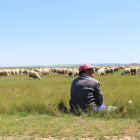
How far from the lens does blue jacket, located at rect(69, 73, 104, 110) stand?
4.97 meters

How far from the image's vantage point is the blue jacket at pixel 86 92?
196 inches

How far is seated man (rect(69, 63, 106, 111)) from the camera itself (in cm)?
498

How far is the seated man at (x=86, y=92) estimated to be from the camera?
4.98m

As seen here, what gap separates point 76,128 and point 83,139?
0.63 metres

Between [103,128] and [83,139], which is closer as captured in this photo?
[83,139]

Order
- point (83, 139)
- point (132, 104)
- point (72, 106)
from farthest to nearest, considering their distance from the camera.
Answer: point (132, 104)
point (72, 106)
point (83, 139)

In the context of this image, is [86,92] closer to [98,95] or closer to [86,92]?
[86,92]

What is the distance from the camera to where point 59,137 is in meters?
3.62

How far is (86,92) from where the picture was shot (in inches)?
197

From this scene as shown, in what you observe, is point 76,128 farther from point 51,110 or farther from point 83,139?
point 51,110

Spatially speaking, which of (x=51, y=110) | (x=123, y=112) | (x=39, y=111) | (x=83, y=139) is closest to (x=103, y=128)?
(x=83, y=139)

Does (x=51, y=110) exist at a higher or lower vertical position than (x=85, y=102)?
lower

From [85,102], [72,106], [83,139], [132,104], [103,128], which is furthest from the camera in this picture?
[132,104]

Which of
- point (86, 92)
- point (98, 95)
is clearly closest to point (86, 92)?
point (86, 92)
